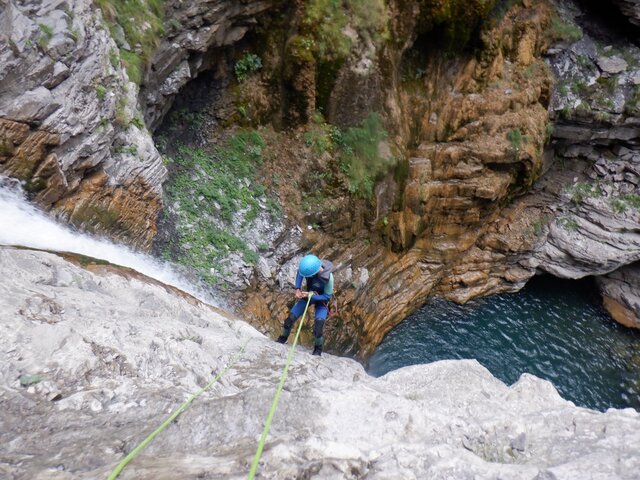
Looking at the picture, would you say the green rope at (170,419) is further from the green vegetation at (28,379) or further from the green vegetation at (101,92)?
the green vegetation at (101,92)

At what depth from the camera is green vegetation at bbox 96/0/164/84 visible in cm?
784

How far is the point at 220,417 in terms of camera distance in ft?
11.1

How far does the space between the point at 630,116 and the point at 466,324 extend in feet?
30.8

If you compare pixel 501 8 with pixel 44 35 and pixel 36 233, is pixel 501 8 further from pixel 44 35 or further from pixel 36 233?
pixel 36 233

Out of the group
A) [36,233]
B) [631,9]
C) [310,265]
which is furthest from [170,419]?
[631,9]

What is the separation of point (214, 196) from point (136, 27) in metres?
3.88

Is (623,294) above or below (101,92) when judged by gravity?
below

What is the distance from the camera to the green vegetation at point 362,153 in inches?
480

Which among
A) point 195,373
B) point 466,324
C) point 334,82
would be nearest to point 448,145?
point 334,82

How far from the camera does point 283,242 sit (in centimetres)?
1105

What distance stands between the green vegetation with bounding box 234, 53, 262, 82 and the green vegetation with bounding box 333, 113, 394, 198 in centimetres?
280

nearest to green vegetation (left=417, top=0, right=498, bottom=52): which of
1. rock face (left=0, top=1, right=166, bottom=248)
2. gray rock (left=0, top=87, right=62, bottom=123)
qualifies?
rock face (left=0, top=1, right=166, bottom=248)

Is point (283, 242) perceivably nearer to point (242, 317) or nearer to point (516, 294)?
point (242, 317)

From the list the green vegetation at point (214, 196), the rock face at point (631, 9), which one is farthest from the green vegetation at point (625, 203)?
the green vegetation at point (214, 196)
